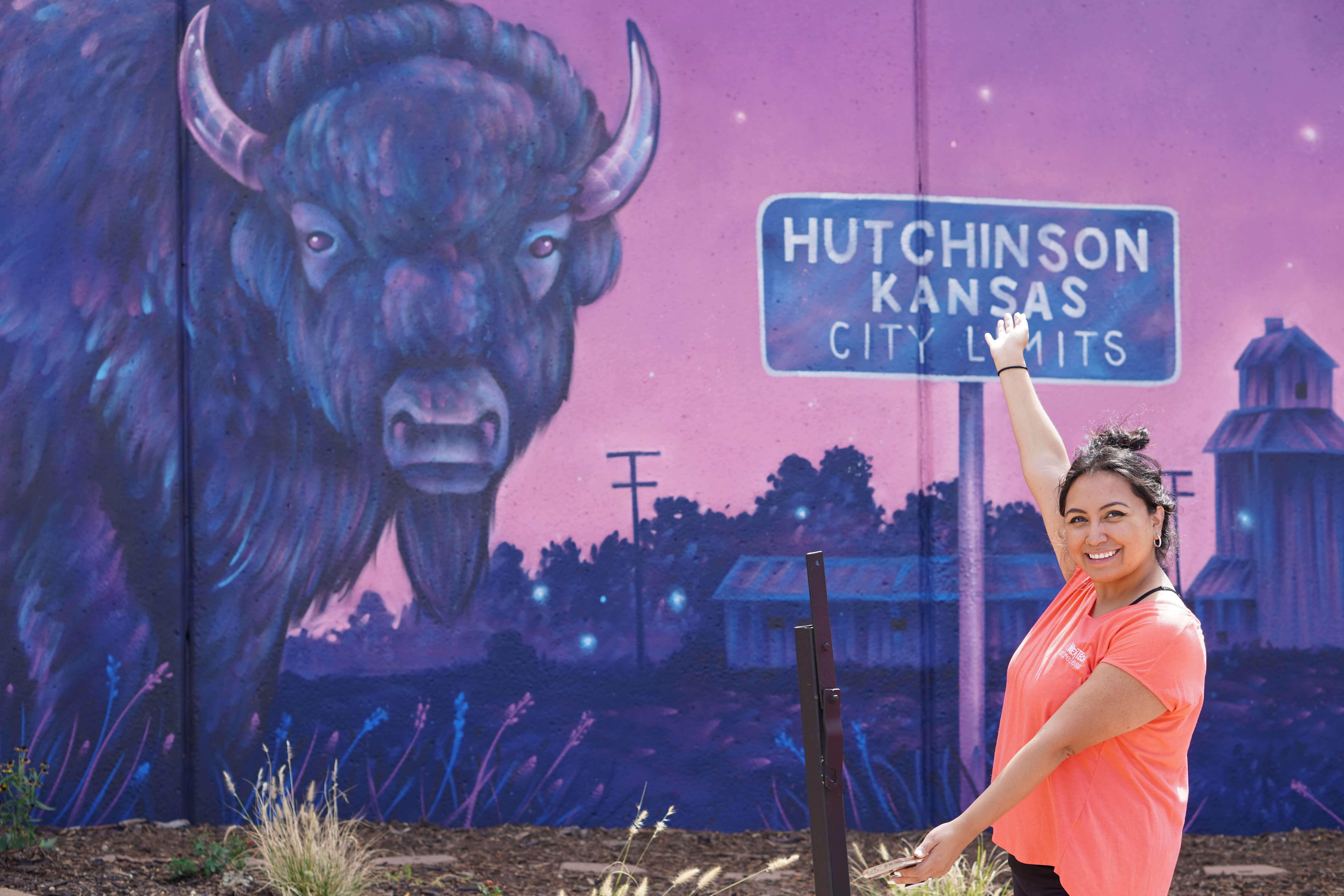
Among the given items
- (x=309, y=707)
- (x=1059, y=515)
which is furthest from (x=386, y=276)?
(x=1059, y=515)

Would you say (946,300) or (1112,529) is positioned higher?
(946,300)

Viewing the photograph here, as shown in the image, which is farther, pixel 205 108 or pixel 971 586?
pixel 971 586

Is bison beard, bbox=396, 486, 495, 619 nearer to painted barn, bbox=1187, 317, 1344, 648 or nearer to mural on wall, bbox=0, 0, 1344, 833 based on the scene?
mural on wall, bbox=0, 0, 1344, 833

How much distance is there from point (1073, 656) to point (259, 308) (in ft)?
12.7

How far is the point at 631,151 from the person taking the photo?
5.04 m

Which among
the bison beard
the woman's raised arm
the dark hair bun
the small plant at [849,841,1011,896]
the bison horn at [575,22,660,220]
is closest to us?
the dark hair bun

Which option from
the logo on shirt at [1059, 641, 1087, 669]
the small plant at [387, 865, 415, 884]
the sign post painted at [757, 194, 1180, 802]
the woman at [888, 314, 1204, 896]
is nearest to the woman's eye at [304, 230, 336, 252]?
the sign post painted at [757, 194, 1180, 802]

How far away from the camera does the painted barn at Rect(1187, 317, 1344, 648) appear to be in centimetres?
518

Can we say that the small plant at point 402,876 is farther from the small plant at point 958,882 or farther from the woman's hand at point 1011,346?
the woman's hand at point 1011,346

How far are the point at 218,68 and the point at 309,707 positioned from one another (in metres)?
2.82

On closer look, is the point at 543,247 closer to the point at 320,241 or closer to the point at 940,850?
the point at 320,241

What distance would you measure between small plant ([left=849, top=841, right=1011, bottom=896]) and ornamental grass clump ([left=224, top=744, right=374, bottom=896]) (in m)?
1.72

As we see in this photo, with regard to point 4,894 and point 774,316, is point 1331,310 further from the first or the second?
point 4,894

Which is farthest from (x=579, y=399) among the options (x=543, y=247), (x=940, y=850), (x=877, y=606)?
(x=940, y=850)
